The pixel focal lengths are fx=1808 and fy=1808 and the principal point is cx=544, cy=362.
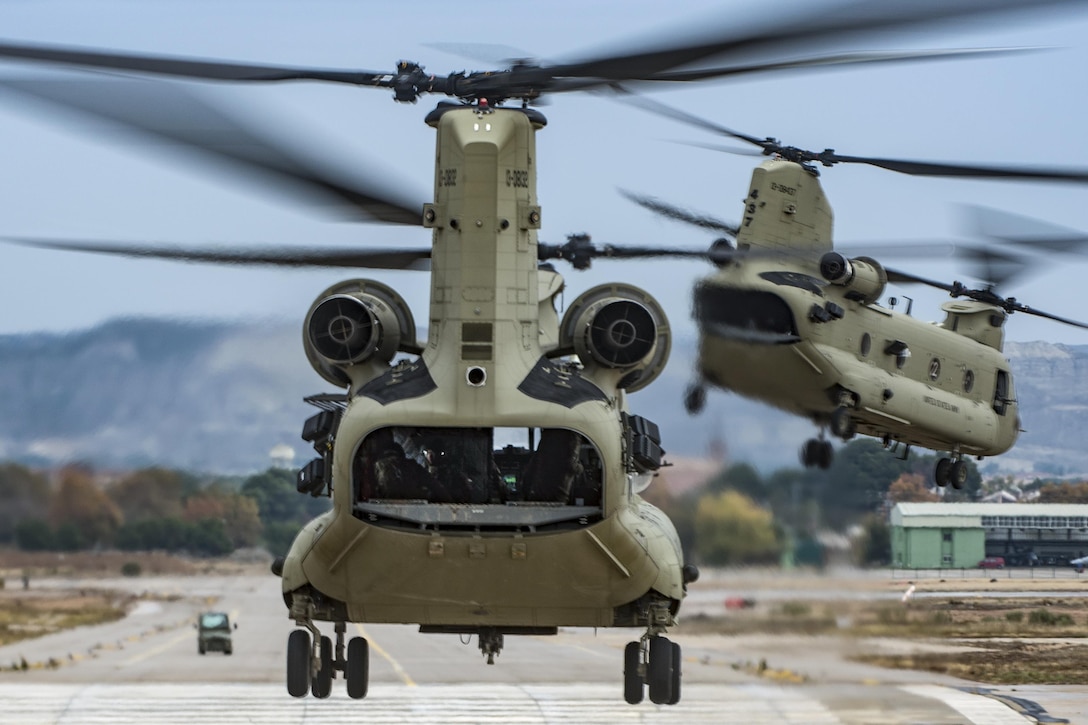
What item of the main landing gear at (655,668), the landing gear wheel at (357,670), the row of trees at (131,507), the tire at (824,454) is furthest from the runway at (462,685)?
the row of trees at (131,507)

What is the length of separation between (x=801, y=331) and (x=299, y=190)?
1332 centimetres

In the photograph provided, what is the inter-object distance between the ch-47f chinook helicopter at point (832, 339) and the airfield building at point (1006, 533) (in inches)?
249

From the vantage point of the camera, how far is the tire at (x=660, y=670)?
2316 cm

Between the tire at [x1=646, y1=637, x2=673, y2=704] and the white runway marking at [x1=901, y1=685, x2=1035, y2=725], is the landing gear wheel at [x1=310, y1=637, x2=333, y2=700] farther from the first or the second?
the white runway marking at [x1=901, y1=685, x2=1035, y2=725]

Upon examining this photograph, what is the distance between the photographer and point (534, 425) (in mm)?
20969

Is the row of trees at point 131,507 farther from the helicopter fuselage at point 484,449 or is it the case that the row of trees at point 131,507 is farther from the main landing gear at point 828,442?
the helicopter fuselage at point 484,449

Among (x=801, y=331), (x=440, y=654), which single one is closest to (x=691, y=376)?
(x=801, y=331)

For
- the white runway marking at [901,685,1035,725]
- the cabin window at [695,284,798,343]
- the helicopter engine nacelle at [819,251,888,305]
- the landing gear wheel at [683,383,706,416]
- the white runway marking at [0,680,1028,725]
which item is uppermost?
the helicopter engine nacelle at [819,251,888,305]

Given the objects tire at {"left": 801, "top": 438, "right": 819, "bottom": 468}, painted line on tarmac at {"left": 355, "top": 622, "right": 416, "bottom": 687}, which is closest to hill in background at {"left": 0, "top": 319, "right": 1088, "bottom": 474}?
tire at {"left": 801, "top": 438, "right": 819, "bottom": 468}

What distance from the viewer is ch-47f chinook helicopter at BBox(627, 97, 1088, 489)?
31938 millimetres

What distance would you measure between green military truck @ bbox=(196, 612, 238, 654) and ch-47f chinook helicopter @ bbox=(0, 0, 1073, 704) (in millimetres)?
47400

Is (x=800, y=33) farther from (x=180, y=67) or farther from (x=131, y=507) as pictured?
(x=131, y=507)

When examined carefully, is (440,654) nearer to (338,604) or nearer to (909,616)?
(909,616)

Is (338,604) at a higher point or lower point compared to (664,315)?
lower
